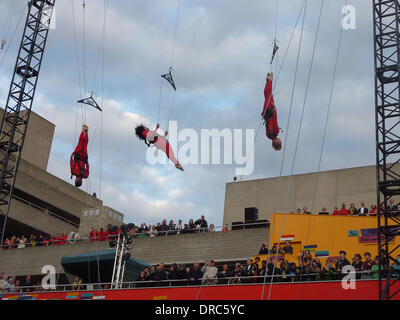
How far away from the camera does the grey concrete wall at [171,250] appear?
87.0 feet

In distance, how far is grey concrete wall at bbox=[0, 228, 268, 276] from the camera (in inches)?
1044

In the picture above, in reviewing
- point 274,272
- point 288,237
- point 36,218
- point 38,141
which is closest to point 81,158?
point 288,237

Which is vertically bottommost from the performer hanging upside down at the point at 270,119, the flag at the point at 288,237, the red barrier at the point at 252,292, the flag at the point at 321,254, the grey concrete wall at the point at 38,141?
the red barrier at the point at 252,292

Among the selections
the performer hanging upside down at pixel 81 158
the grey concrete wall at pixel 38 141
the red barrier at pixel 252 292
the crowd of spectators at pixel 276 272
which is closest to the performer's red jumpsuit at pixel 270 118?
the crowd of spectators at pixel 276 272

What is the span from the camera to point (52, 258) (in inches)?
1218

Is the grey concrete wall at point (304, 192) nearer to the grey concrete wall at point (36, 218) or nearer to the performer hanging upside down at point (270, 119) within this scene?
the performer hanging upside down at point (270, 119)

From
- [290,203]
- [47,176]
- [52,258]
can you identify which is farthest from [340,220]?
[47,176]

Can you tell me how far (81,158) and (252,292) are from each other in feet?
44.1

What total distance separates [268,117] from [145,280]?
8.38 meters

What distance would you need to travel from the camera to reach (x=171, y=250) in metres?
28.2

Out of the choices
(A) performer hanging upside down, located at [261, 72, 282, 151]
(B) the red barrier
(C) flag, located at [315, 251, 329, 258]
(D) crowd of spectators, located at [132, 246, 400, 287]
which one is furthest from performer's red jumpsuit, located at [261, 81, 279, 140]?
(B) the red barrier

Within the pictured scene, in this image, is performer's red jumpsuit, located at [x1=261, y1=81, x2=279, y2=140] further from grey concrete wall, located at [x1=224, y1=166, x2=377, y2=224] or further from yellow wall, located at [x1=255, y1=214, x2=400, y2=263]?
Answer: grey concrete wall, located at [x1=224, y1=166, x2=377, y2=224]

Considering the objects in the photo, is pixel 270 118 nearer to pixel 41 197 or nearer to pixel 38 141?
pixel 41 197

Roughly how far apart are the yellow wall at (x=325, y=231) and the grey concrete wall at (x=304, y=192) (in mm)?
8030
